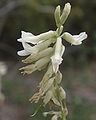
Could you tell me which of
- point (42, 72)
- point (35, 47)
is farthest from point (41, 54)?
point (42, 72)

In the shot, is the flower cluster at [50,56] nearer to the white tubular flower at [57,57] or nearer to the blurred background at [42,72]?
the white tubular flower at [57,57]

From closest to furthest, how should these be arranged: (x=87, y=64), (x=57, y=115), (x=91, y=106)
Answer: (x=57, y=115) → (x=91, y=106) → (x=87, y=64)

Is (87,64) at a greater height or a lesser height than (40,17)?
lesser

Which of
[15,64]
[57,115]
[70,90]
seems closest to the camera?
[57,115]

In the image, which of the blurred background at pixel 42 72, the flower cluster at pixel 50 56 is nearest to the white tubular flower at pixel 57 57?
the flower cluster at pixel 50 56

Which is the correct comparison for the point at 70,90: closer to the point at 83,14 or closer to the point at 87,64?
the point at 87,64

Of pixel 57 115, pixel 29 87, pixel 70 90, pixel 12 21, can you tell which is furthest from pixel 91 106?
pixel 57 115

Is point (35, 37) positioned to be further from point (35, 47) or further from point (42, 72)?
point (42, 72)
